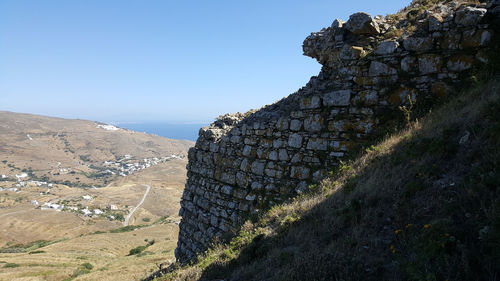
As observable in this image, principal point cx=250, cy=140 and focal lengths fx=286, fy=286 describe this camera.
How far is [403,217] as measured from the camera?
12.4 ft

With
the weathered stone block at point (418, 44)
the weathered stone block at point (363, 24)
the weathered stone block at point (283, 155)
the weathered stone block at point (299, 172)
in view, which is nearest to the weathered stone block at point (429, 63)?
the weathered stone block at point (418, 44)

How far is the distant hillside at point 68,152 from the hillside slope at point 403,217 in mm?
127487

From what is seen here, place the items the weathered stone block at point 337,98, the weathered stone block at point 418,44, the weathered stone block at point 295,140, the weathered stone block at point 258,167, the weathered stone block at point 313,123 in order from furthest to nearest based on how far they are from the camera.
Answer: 1. the weathered stone block at point 258,167
2. the weathered stone block at point 295,140
3. the weathered stone block at point 313,123
4. the weathered stone block at point 337,98
5. the weathered stone block at point 418,44

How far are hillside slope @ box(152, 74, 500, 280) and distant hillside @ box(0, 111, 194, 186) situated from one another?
5019 inches

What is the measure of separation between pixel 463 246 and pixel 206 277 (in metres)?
3.90

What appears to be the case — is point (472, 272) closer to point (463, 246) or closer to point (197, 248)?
point (463, 246)

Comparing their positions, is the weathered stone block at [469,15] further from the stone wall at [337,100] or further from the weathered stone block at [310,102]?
the weathered stone block at [310,102]

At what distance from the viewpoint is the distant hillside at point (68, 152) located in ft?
410

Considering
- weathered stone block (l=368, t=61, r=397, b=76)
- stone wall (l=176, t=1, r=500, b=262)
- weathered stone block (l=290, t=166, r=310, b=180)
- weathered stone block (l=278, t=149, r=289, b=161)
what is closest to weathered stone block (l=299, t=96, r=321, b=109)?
stone wall (l=176, t=1, r=500, b=262)

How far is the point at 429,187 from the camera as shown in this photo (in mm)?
4008

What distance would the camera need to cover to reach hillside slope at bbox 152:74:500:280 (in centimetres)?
288

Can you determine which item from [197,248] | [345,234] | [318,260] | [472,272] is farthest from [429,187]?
[197,248]

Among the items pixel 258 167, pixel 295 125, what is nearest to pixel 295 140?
pixel 295 125

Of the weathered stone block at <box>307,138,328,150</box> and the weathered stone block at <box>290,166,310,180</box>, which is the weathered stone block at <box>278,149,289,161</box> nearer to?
the weathered stone block at <box>290,166,310,180</box>
